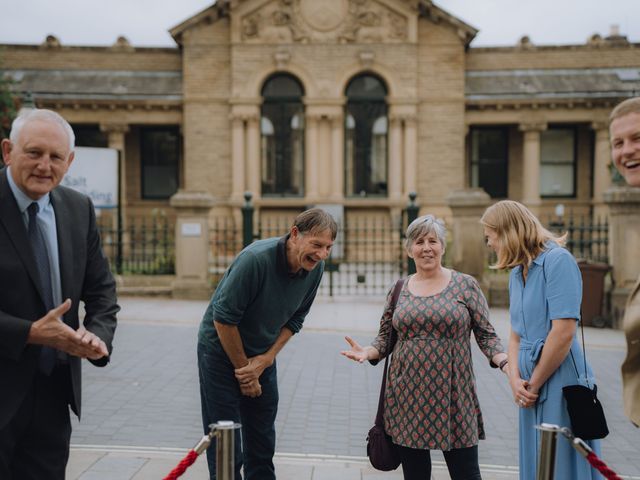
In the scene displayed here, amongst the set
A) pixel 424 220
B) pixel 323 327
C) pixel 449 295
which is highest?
pixel 424 220

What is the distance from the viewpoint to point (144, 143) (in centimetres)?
2597

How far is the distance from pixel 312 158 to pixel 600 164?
1009 cm

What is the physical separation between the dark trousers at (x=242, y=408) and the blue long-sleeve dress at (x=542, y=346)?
1466 mm

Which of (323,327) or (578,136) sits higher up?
(578,136)

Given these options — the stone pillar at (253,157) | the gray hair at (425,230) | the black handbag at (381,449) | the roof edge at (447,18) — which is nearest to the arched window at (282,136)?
the stone pillar at (253,157)

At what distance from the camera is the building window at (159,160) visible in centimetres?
2581

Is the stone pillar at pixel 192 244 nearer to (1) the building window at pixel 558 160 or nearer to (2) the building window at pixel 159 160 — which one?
(2) the building window at pixel 159 160

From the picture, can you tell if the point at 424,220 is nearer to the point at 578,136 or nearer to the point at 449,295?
the point at 449,295

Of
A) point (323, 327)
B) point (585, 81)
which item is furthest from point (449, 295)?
point (585, 81)

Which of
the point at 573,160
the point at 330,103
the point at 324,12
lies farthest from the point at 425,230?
the point at 573,160

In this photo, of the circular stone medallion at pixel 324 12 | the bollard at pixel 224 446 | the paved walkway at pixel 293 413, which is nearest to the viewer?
the bollard at pixel 224 446

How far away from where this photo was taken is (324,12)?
2294 cm

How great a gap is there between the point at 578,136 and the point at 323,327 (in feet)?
58.3

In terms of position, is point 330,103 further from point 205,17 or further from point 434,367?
point 434,367
